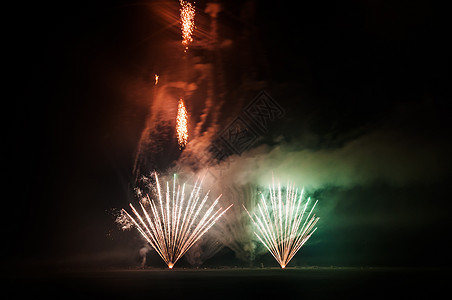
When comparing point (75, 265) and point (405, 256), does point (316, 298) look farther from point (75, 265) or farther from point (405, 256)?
point (405, 256)

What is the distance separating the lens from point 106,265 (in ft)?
175

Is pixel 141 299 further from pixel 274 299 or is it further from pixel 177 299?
pixel 274 299

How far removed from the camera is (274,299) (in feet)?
49.8

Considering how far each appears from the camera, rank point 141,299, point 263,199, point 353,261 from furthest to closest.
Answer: point 353,261, point 263,199, point 141,299

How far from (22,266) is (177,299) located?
41.9 meters

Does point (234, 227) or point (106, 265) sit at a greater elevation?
point (234, 227)

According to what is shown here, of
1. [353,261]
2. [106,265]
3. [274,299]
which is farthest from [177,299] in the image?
[353,261]

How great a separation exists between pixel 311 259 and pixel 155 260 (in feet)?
97.2

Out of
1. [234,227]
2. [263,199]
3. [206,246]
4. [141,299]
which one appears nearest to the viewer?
[141,299]

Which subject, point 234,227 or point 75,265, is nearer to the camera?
point 234,227

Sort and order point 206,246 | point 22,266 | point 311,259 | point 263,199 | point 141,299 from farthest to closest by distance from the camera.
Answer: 1. point 311,259
2. point 206,246
3. point 22,266
4. point 263,199
5. point 141,299

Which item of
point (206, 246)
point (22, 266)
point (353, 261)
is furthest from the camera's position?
point (353, 261)

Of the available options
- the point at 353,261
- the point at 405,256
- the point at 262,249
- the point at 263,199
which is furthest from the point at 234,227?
the point at 405,256

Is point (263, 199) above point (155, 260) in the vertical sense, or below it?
above
